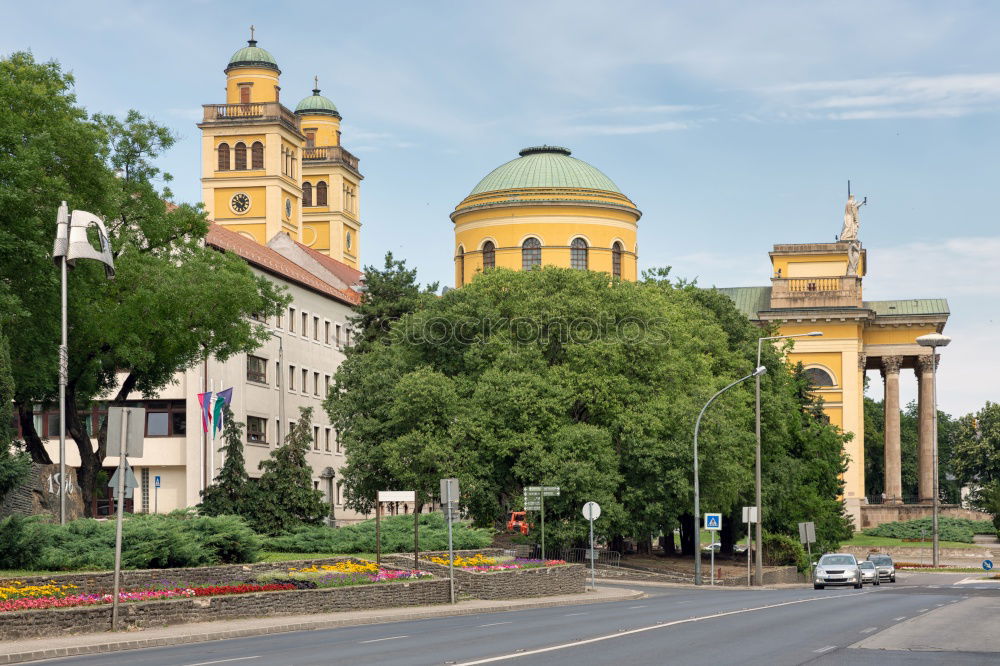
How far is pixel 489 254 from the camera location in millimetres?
83688

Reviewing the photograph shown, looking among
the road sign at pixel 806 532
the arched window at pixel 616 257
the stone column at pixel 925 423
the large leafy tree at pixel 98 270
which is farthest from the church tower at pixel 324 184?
the large leafy tree at pixel 98 270

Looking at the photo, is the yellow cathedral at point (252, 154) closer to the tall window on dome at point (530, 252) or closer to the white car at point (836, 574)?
the tall window on dome at point (530, 252)

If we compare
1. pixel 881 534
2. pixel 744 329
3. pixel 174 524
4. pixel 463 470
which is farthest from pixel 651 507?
pixel 881 534

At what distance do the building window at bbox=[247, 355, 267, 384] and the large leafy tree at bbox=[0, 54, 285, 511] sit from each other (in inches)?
1031

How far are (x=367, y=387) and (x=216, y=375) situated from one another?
15.5m

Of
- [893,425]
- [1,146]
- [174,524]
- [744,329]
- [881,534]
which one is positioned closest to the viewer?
[174,524]

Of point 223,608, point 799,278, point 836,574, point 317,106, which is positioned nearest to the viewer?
point 223,608

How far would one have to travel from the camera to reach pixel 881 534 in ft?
316

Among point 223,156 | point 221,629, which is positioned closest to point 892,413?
point 223,156

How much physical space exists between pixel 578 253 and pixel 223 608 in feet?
186

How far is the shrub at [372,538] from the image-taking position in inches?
1501

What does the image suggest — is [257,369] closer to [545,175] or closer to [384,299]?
[384,299]

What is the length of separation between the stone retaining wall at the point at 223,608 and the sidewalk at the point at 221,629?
8.2 inches

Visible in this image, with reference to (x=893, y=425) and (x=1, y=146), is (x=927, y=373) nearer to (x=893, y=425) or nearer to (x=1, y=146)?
(x=893, y=425)
